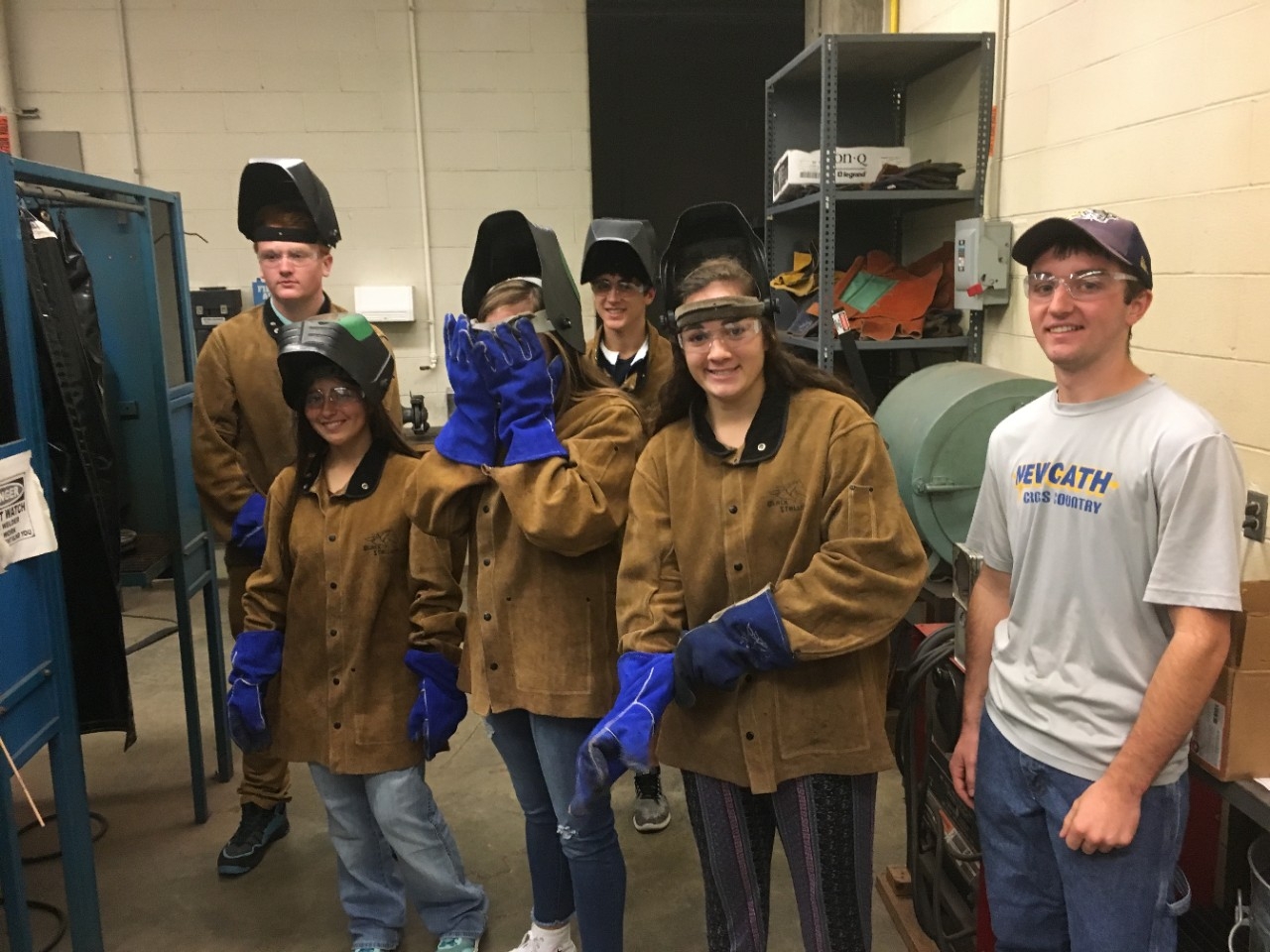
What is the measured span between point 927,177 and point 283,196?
1980 millimetres

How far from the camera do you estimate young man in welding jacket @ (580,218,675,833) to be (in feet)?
8.02

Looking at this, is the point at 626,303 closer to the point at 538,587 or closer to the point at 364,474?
the point at 364,474

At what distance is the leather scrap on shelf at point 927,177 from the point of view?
298cm

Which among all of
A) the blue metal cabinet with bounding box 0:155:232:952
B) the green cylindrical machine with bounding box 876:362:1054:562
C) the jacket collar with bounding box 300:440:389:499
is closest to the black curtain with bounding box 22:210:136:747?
the blue metal cabinet with bounding box 0:155:232:952

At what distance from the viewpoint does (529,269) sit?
180cm

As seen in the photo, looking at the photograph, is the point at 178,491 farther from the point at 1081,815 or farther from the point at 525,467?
the point at 1081,815

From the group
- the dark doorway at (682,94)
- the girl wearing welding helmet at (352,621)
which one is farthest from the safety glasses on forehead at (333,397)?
the dark doorway at (682,94)

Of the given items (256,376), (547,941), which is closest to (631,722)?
(547,941)

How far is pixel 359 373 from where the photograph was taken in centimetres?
181

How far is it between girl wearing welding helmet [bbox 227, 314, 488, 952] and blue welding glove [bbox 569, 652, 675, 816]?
52 centimetres

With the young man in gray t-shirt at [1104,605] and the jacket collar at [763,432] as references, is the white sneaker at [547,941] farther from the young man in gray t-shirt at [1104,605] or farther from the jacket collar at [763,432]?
the jacket collar at [763,432]

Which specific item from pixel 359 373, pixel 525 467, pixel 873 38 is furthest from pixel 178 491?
pixel 873 38

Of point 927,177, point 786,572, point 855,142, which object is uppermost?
point 855,142

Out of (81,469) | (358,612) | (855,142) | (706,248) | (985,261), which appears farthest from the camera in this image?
(855,142)
